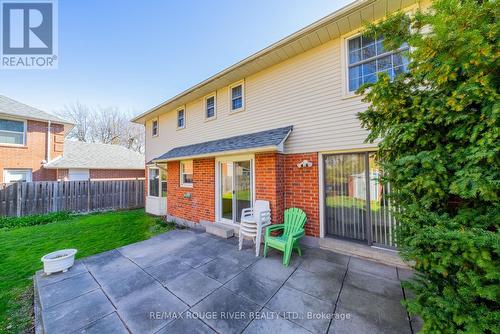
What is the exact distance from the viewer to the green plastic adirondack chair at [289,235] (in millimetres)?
4121

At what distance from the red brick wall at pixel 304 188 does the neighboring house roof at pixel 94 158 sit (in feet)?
48.7

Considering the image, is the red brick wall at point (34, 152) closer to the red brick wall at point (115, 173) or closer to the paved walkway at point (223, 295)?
the red brick wall at point (115, 173)

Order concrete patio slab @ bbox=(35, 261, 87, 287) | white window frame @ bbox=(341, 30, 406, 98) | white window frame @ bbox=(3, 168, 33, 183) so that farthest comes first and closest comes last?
white window frame @ bbox=(3, 168, 33, 183) → white window frame @ bbox=(341, 30, 406, 98) → concrete patio slab @ bbox=(35, 261, 87, 287)

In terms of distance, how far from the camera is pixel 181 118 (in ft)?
30.1

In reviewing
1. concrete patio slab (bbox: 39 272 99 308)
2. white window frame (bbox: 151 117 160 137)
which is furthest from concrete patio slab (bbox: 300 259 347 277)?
white window frame (bbox: 151 117 160 137)

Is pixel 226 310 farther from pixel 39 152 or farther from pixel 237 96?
pixel 39 152

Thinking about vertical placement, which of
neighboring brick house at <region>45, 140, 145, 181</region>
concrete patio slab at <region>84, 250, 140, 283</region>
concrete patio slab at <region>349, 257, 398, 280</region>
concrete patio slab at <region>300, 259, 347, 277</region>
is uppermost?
neighboring brick house at <region>45, 140, 145, 181</region>

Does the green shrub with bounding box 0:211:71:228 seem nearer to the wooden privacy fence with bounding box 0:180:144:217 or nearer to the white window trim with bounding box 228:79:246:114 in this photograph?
the wooden privacy fence with bounding box 0:180:144:217

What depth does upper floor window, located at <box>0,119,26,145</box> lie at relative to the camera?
35.4 feet

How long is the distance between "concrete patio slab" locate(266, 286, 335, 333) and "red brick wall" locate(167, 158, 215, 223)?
167 inches

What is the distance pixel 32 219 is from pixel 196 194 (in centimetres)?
813

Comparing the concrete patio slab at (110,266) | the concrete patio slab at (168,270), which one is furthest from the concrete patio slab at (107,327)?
the concrete patio slab at (110,266)

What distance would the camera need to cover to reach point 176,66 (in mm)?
10664

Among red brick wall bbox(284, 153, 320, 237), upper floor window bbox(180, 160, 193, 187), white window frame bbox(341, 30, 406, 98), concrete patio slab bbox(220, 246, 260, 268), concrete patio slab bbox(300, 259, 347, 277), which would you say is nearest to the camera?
concrete patio slab bbox(300, 259, 347, 277)
